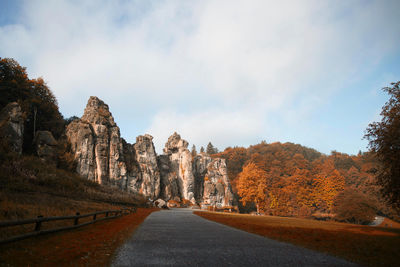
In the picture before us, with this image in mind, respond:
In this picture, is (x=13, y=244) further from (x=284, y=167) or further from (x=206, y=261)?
(x=284, y=167)

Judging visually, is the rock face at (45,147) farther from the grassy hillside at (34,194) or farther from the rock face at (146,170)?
the rock face at (146,170)

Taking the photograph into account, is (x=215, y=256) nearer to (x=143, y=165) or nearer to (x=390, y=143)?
(x=390, y=143)

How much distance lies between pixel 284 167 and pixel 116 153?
5186cm

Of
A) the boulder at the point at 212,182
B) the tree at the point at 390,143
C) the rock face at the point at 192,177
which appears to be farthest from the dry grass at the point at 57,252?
the boulder at the point at 212,182

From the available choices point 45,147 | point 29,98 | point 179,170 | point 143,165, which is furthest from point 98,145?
point 179,170

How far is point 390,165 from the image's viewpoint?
1575 cm

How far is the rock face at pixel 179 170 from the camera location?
2941 inches

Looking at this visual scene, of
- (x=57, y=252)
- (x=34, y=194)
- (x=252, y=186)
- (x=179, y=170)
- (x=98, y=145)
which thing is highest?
(x=98, y=145)

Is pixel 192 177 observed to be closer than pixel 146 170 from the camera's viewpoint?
No

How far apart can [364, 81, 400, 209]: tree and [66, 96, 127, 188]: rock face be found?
49.9 metres

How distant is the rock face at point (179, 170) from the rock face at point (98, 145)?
20.0 m

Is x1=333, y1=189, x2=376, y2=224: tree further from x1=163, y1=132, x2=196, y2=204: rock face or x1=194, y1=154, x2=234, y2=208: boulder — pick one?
x1=163, y1=132, x2=196, y2=204: rock face

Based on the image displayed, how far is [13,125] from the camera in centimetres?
3116

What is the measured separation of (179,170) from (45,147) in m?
49.2
